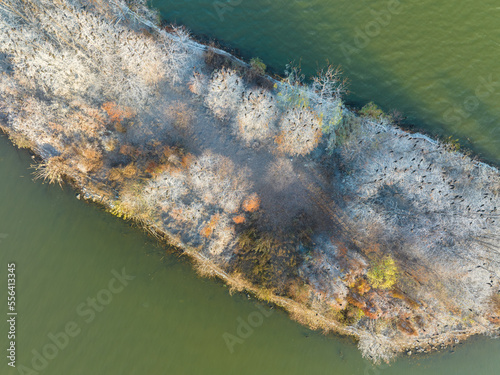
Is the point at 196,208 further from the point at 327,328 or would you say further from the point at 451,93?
the point at 451,93

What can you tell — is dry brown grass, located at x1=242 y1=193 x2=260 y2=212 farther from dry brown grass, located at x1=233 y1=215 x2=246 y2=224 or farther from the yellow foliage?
dry brown grass, located at x1=233 y1=215 x2=246 y2=224

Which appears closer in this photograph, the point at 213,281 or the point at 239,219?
the point at 239,219

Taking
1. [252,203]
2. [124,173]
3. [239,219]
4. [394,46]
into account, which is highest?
[394,46]

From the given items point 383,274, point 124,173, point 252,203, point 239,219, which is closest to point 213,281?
point 239,219

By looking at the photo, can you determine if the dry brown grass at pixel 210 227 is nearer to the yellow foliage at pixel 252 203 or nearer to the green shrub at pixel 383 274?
the yellow foliage at pixel 252 203

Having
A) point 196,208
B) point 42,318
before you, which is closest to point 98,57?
point 196,208

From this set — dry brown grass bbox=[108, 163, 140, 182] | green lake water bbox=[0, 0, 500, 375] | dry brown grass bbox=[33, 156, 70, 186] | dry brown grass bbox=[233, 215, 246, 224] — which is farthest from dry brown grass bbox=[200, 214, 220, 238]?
dry brown grass bbox=[33, 156, 70, 186]

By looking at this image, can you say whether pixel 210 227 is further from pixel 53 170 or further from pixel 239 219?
pixel 53 170

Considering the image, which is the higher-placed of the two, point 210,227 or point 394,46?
point 394,46
